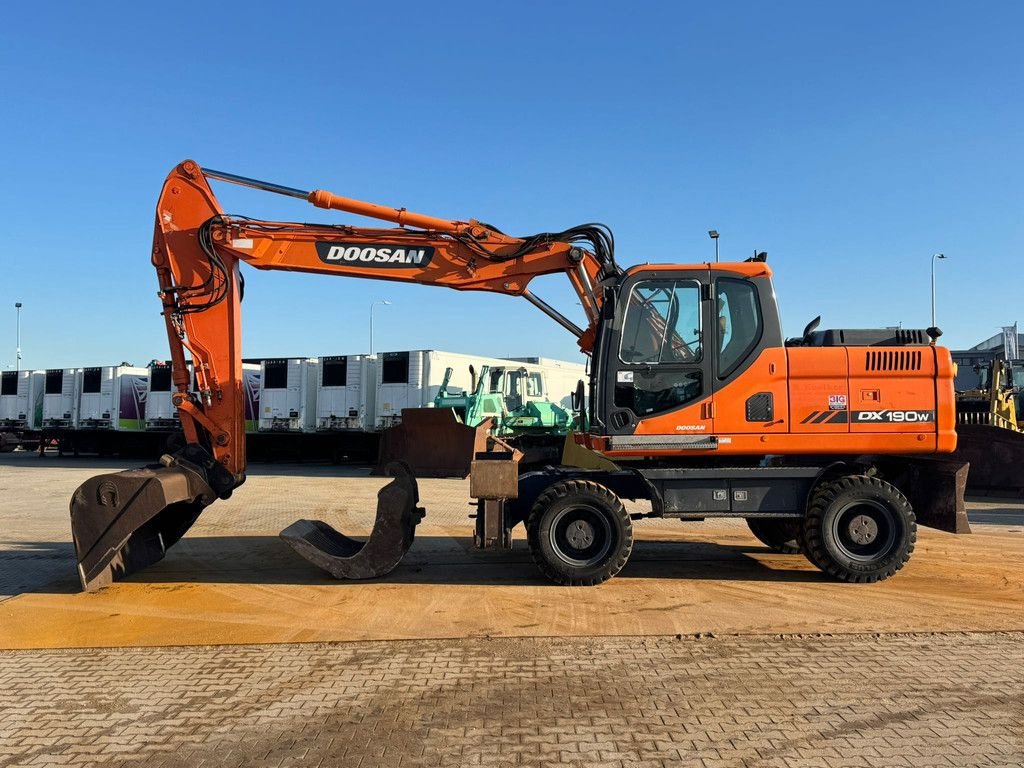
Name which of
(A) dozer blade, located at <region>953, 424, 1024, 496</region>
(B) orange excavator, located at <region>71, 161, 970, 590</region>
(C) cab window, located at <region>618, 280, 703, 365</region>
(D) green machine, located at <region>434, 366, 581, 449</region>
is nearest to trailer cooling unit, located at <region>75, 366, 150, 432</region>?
(D) green machine, located at <region>434, 366, 581, 449</region>

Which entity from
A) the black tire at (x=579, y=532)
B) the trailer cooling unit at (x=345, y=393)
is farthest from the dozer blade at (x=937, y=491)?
the trailer cooling unit at (x=345, y=393)

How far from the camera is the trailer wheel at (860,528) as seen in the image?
7613 mm

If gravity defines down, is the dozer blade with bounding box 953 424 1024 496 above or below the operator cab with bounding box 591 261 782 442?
below

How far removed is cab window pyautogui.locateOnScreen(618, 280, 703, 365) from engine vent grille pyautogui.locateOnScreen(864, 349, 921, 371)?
1785mm

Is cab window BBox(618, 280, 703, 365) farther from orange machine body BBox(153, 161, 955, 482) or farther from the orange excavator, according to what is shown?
orange machine body BBox(153, 161, 955, 482)

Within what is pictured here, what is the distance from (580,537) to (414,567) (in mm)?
2106

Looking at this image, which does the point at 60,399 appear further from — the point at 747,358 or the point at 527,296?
the point at 747,358

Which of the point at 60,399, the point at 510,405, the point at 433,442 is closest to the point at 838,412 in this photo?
the point at 433,442

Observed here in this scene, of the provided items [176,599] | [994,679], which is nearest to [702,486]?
[994,679]

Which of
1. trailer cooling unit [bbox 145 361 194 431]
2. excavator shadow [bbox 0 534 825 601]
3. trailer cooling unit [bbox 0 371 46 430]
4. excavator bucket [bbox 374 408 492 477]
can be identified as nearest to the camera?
excavator shadow [bbox 0 534 825 601]

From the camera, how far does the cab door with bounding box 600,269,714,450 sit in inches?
301

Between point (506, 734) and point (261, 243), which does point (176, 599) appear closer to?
point (261, 243)

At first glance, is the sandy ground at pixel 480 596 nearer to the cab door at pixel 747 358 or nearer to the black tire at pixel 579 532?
the black tire at pixel 579 532

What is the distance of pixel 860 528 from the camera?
7.70 metres
